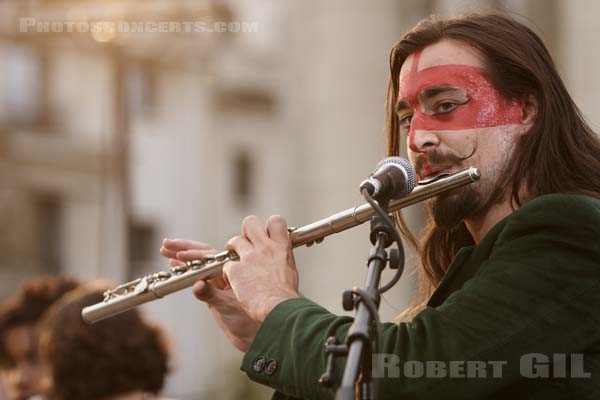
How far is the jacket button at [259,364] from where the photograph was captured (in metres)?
3.36

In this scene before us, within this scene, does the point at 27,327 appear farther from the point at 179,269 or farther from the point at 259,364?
the point at 259,364

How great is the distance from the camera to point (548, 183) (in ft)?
12.0

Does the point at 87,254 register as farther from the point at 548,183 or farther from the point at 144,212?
the point at 548,183

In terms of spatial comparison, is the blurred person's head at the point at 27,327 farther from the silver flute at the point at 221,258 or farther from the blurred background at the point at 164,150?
the blurred background at the point at 164,150

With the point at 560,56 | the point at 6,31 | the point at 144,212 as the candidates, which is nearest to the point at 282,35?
the point at 144,212

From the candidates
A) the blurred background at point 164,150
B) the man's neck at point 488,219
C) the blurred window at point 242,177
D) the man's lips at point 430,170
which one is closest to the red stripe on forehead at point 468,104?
the man's lips at point 430,170

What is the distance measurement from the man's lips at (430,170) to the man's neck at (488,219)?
17cm

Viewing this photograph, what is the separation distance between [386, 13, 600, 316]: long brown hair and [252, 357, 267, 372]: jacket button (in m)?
Result: 0.77

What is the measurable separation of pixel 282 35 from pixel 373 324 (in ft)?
116

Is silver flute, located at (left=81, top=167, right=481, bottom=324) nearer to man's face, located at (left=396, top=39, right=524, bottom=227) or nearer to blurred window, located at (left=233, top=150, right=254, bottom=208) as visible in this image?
man's face, located at (left=396, top=39, right=524, bottom=227)

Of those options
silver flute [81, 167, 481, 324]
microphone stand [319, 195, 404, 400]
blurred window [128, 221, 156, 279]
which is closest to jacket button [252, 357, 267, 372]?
microphone stand [319, 195, 404, 400]

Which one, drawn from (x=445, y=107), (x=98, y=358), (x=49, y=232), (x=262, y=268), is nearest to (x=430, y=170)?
(x=445, y=107)

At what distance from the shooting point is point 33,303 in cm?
663

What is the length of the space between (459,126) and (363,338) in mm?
938
